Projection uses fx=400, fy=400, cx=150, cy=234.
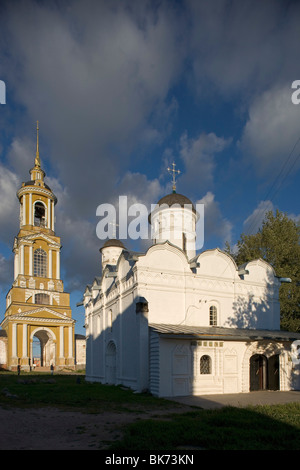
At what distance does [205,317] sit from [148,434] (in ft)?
41.3

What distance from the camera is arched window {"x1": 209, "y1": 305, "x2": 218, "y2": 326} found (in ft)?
66.0

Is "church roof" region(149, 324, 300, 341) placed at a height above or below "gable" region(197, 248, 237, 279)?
below

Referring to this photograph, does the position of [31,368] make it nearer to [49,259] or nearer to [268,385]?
[49,259]

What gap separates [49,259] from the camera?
4606cm

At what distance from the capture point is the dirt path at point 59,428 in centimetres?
736

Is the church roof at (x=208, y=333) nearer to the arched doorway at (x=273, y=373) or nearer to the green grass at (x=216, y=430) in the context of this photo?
the arched doorway at (x=273, y=373)

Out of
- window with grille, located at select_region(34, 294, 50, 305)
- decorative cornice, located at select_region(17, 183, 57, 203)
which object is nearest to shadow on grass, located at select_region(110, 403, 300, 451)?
window with grille, located at select_region(34, 294, 50, 305)

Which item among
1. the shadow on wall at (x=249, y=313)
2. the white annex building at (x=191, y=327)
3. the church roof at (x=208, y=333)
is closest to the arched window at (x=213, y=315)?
the white annex building at (x=191, y=327)

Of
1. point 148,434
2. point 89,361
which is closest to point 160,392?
point 148,434

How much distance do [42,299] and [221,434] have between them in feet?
130

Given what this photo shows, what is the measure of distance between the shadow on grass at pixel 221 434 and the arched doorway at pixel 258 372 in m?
9.07

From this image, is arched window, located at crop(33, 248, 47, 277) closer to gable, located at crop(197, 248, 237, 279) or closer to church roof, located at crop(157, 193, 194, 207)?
church roof, located at crop(157, 193, 194, 207)

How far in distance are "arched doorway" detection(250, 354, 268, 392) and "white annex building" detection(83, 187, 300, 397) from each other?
43mm
